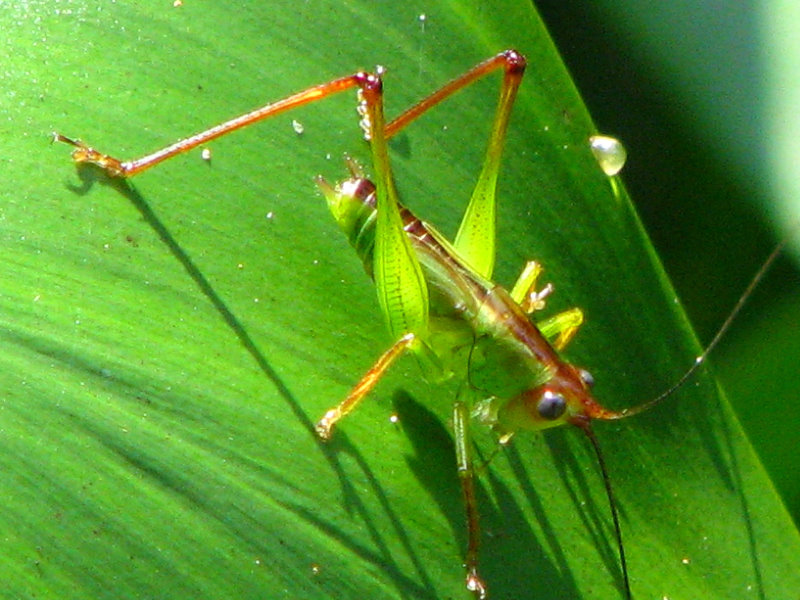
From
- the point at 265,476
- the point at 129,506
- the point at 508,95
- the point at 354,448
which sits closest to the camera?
the point at 129,506

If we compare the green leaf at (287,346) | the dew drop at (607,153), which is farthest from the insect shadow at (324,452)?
the dew drop at (607,153)

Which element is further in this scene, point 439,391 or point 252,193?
point 439,391

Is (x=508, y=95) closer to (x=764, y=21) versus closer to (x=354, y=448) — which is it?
(x=764, y=21)

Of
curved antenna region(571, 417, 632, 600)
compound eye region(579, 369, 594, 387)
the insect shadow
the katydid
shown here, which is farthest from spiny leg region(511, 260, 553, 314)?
the insect shadow

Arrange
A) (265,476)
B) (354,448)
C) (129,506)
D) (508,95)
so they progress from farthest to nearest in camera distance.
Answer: (508,95) → (354,448) → (265,476) → (129,506)

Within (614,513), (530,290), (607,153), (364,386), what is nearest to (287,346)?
(364,386)

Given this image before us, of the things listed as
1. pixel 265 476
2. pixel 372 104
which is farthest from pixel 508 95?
pixel 265 476

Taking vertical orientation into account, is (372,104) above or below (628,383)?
above

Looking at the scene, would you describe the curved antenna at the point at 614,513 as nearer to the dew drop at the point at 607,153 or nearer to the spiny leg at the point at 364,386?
the spiny leg at the point at 364,386
